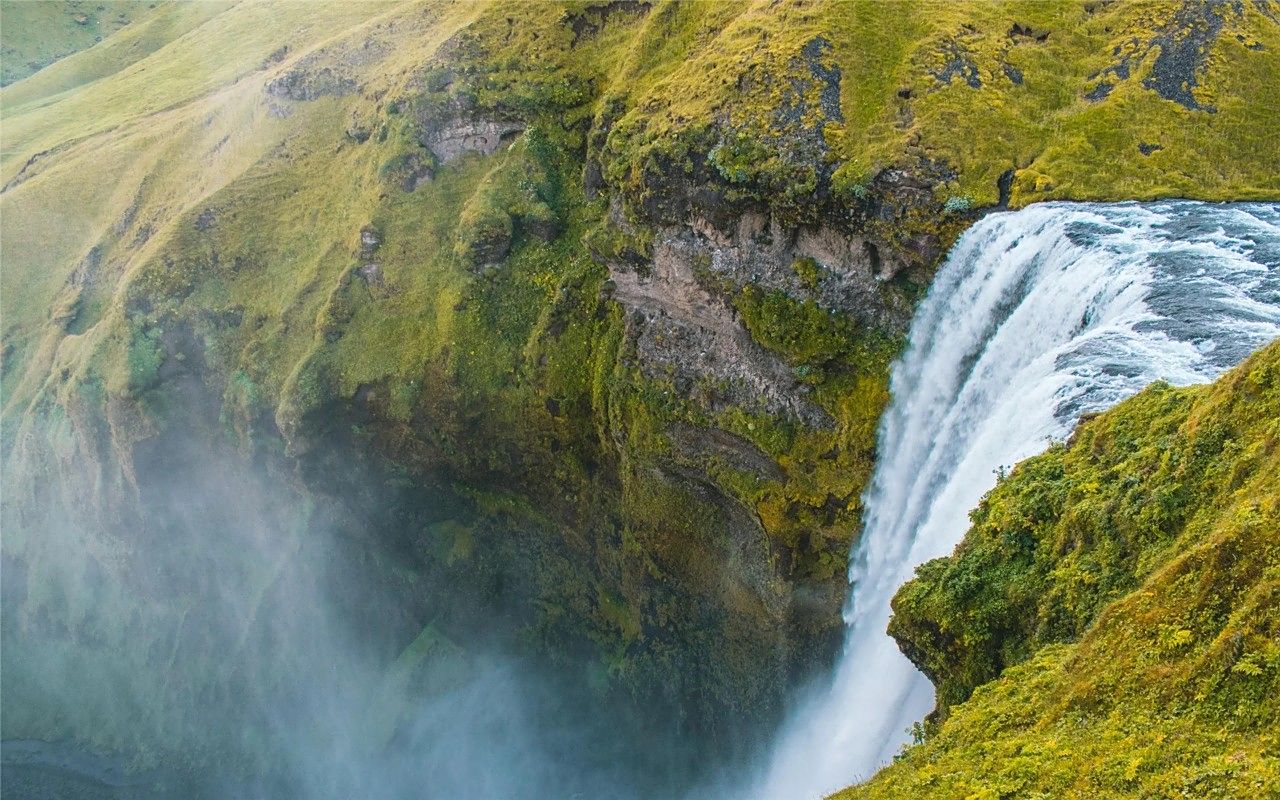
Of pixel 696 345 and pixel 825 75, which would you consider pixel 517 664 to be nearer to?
pixel 696 345

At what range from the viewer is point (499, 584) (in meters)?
38.1

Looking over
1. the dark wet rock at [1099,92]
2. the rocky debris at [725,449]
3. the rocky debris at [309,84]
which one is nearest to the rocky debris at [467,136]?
the rocky debris at [309,84]

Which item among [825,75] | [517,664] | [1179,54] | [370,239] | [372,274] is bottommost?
[517,664]

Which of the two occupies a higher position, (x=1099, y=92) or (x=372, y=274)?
(x=1099, y=92)

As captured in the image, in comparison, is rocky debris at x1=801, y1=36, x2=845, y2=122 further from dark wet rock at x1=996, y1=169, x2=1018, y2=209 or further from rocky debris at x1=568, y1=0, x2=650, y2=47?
rocky debris at x1=568, y1=0, x2=650, y2=47

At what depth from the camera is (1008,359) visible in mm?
19891

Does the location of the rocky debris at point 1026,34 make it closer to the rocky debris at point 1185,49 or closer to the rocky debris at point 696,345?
the rocky debris at point 1185,49

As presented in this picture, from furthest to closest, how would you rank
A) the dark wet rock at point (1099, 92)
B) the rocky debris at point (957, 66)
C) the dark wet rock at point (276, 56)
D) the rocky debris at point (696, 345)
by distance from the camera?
1. the dark wet rock at point (276, 56)
2. the rocky debris at point (696, 345)
3. the rocky debris at point (957, 66)
4. the dark wet rock at point (1099, 92)

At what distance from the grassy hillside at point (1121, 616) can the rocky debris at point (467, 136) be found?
2739 cm

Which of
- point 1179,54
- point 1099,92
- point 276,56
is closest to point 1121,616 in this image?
point 1099,92

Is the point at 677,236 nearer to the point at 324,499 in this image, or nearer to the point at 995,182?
the point at 995,182

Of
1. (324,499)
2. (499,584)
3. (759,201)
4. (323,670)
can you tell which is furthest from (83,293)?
(759,201)

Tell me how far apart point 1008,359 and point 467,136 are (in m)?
25.2

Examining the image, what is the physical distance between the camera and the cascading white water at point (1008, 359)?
53.2 ft
